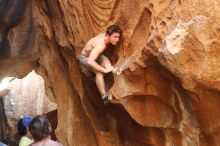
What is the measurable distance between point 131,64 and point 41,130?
58.0 inches

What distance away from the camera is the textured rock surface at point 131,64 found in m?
4.36

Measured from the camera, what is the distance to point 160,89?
512 cm

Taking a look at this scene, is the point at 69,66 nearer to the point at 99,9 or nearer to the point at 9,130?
the point at 99,9

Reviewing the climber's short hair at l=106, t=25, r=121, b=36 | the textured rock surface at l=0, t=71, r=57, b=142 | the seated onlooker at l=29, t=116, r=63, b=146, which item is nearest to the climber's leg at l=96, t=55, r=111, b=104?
the climber's short hair at l=106, t=25, r=121, b=36

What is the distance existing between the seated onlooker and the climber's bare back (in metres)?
2.01

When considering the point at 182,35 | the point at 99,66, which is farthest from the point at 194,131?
the point at 99,66

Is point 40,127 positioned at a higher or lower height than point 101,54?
lower

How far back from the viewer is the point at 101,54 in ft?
19.9

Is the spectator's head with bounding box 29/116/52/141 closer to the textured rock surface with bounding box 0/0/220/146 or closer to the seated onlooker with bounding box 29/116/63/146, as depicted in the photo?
the seated onlooker with bounding box 29/116/63/146

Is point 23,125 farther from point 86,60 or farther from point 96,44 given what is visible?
point 96,44

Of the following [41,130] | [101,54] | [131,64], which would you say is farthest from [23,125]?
[41,130]

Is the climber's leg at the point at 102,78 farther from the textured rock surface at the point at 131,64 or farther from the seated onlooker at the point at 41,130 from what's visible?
the seated onlooker at the point at 41,130

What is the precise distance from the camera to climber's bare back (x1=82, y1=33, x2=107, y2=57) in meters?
5.95

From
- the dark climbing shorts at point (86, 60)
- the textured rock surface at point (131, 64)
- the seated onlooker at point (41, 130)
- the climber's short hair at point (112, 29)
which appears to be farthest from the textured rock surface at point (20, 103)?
the seated onlooker at point (41, 130)
